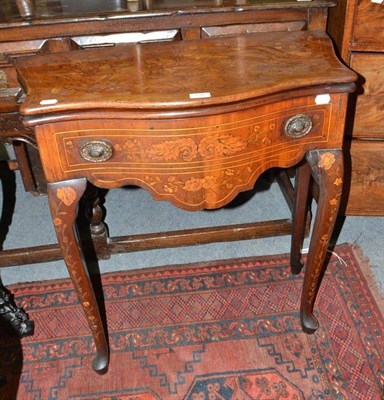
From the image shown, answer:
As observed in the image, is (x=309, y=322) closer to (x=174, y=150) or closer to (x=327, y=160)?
(x=327, y=160)

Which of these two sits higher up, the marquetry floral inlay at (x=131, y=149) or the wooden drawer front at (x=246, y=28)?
the wooden drawer front at (x=246, y=28)

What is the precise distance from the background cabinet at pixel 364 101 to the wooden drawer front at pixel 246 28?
0.80 feet

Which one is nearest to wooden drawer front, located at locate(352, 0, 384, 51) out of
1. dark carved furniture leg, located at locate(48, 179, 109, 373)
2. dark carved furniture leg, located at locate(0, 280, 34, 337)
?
dark carved furniture leg, located at locate(48, 179, 109, 373)

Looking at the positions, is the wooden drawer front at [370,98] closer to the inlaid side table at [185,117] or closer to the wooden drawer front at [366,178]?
the wooden drawer front at [366,178]

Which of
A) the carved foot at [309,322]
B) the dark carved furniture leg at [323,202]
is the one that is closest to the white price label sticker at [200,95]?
the dark carved furniture leg at [323,202]

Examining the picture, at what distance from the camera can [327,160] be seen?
1.17 meters

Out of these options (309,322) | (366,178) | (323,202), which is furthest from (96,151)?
(366,178)

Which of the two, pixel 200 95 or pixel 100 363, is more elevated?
pixel 200 95

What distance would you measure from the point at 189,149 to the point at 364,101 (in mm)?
846

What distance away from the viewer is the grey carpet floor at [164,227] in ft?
6.14

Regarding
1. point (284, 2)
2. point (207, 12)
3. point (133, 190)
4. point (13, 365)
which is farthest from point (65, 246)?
point (133, 190)

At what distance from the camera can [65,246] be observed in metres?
1.20

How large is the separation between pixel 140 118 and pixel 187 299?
0.87 m

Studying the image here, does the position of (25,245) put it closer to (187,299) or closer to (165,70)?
(187,299)
